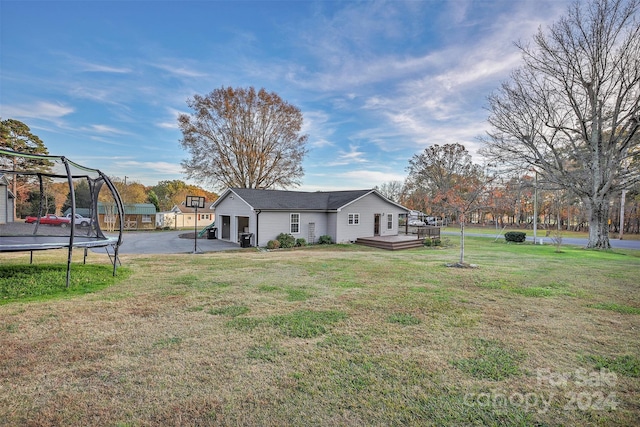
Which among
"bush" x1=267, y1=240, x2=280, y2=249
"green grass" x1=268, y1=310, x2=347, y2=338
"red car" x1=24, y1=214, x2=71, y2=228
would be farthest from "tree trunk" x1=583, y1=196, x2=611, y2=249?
"red car" x1=24, y1=214, x2=71, y2=228

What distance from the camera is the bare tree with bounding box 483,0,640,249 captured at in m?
15.1

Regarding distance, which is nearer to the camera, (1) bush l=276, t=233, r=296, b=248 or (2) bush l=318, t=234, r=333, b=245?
(1) bush l=276, t=233, r=296, b=248

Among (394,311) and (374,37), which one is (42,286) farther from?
(374,37)

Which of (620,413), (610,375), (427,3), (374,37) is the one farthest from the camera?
(374,37)

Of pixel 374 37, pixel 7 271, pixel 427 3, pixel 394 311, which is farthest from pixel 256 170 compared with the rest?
pixel 394 311

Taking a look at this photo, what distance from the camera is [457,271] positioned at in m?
9.02

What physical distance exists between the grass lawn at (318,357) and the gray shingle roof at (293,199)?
11867mm

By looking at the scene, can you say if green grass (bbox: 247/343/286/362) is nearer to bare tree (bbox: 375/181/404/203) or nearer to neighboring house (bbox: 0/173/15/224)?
neighboring house (bbox: 0/173/15/224)

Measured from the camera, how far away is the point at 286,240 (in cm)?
1762

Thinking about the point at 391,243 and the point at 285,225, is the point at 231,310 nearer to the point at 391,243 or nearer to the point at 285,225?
the point at 285,225

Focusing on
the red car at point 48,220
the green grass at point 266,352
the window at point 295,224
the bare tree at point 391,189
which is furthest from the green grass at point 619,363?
the bare tree at point 391,189

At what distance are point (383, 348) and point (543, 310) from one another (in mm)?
3827

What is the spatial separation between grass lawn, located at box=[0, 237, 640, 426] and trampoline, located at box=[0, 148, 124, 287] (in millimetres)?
1309

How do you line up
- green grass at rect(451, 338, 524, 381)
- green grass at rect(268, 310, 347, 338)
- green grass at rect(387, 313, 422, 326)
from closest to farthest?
green grass at rect(451, 338, 524, 381) < green grass at rect(268, 310, 347, 338) < green grass at rect(387, 313, 422, 326)
